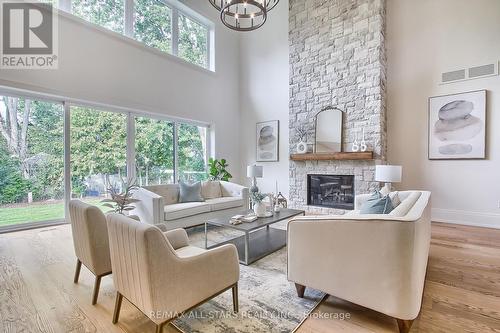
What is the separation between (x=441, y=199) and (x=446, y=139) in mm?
1081

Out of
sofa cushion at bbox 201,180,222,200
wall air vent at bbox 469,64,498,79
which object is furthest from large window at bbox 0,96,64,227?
wall air vent at bbox 469,64,498,79

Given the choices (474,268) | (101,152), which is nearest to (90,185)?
(101,152)

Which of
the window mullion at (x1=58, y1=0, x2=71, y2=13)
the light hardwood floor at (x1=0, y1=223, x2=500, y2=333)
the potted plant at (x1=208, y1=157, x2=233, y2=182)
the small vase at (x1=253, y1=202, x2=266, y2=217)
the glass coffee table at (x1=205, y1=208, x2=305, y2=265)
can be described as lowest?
the light hardwood floor at (x1=0, y1=223, x2=500, y2=333)

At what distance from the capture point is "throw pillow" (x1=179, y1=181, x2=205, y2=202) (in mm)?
4242

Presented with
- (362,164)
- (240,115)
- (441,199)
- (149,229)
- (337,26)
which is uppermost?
(337,26)

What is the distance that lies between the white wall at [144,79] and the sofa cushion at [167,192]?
6.16 ft

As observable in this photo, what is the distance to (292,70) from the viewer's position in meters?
5.86

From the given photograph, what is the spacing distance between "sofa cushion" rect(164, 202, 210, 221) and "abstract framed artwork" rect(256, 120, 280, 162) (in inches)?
112

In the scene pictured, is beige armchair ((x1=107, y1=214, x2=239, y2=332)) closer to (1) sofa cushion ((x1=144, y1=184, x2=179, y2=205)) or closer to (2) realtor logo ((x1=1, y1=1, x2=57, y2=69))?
(1) sofa cushion ((x1=144, y1=184, x2=179, y2=205))

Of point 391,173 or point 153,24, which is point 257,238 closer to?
point 391,173

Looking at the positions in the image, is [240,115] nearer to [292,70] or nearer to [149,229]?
[292,70]

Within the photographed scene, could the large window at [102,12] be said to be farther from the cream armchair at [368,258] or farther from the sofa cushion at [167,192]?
the cream armchair at [368,258]

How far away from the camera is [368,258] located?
155cm

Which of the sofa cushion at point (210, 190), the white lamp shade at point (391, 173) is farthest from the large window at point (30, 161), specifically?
the white lamp shade at point (391, 173)
